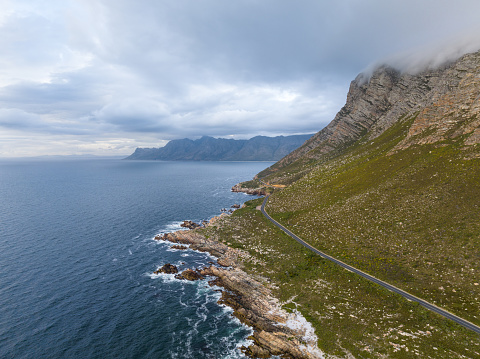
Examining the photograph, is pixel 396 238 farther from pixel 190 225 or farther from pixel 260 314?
pixel 190 225

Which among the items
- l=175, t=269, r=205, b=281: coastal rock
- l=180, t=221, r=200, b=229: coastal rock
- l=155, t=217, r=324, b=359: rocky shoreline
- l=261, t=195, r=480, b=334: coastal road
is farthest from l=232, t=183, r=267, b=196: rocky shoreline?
l=175, t=269, r=205, b=281: coastal rock

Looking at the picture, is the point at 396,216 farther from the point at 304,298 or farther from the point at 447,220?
the point at 304,298

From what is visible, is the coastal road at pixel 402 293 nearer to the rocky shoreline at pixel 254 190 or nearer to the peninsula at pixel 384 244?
the peninsula at pixel 384 244

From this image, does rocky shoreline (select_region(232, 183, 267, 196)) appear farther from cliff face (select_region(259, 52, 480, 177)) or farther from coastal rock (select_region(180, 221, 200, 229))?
cliff face (select_region(259, 52, 480, 177))

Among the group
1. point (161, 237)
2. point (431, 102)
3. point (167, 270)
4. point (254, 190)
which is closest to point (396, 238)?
point (167, 270)

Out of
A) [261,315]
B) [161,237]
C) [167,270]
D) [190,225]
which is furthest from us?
[190,225]

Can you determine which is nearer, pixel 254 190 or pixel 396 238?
pixel 396 238

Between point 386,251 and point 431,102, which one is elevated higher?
point 431,102

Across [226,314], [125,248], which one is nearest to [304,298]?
[226,314]
